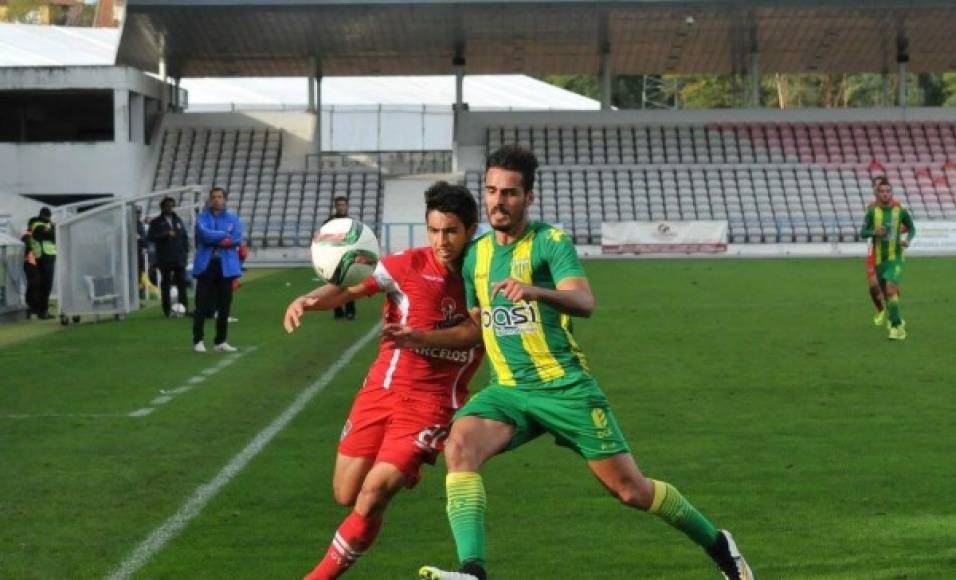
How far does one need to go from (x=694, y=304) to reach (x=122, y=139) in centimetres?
2930

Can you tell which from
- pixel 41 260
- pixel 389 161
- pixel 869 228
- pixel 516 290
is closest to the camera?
pixel 516 290

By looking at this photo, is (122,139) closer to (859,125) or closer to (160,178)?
(160,178)

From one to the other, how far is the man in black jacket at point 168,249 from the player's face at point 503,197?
2013cm

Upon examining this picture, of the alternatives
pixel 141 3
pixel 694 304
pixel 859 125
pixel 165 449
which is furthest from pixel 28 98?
pixel 165 449

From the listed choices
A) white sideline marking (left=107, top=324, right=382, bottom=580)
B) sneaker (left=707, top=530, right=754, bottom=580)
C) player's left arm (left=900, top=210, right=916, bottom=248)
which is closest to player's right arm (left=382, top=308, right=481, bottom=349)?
sneaker (left=707, top=530, right=754, bottom=580)

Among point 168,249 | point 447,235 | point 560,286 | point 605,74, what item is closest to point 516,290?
point 560,286

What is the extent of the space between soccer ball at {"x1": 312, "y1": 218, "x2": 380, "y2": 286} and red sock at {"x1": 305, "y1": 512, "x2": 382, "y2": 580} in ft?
3.47

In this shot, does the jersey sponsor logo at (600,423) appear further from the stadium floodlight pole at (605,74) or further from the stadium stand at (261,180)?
the stadium floodlight pole at (605,74)

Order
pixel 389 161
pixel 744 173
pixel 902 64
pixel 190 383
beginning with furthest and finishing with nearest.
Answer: pixel 389 161 < pixel 902 64 < pixel 744 173 < pixel 190 383

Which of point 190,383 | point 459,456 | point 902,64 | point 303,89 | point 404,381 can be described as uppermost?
point 902,64

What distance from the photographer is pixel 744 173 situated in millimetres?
58219

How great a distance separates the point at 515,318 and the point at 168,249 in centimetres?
2048

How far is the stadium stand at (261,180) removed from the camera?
178 feet

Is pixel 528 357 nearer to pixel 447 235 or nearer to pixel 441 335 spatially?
pixel 441 335
